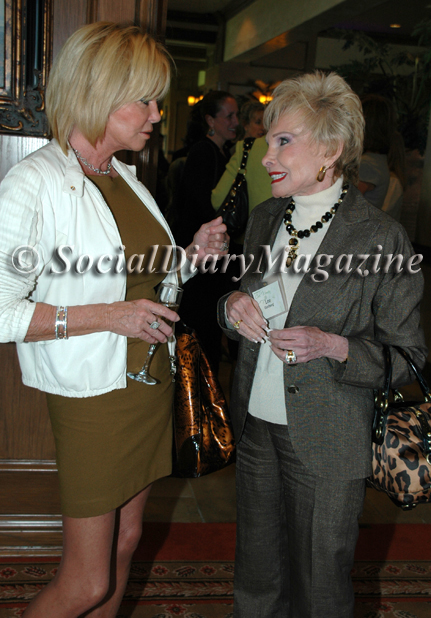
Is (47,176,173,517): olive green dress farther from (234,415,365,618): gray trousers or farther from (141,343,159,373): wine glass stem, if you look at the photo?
(234,415,365,618): gray trousers

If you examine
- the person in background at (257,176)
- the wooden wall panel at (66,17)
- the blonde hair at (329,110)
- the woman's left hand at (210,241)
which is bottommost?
the woman's left hand at (210,241)

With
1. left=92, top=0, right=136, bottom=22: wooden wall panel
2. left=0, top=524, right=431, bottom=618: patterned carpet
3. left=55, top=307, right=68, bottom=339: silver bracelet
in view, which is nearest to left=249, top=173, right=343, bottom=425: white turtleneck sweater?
left=55, top=307, right=68, bottom=339: silver bracelet

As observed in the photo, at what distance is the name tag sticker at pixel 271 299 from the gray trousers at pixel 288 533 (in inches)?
16.1

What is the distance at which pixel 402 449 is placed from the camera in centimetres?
164

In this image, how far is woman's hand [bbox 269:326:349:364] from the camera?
5.02 feet

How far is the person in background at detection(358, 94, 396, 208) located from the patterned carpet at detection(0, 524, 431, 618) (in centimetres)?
200

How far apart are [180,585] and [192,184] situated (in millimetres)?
2210

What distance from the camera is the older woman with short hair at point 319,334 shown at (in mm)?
1625

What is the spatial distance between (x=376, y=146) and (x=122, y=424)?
2.57m

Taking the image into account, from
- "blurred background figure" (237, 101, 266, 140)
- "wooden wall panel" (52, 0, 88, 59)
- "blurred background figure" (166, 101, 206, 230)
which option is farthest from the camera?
"blurred background figure" (237, 101, 266, 140)

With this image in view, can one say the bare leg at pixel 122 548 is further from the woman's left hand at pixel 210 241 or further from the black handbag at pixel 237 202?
the black handbag at pixel 237 202

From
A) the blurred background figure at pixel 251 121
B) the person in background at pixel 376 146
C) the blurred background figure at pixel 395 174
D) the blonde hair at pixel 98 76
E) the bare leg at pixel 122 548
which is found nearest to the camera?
the blonde hair at pixel 98 76

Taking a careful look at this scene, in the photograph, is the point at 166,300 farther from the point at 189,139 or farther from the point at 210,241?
the point at 189,139

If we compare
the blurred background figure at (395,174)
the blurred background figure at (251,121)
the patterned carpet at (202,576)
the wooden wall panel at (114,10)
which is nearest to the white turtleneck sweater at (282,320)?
the patterned carpet at (202,576)
